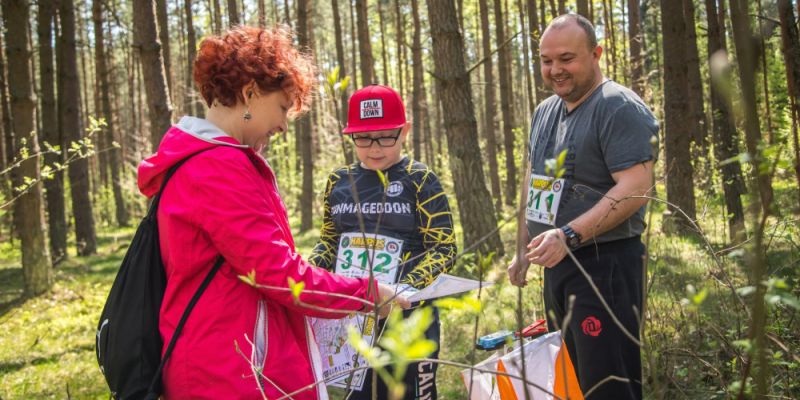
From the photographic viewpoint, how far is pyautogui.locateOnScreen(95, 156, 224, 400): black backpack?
1721 mm

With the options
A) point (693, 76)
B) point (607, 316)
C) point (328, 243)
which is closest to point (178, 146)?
point (328, 243)

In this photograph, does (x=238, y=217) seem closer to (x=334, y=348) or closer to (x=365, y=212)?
(x=334, y=348)

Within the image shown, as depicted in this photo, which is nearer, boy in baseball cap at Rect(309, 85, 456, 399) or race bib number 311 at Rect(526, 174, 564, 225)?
race bib number 311 at Rect(526, 174, 564, 225)

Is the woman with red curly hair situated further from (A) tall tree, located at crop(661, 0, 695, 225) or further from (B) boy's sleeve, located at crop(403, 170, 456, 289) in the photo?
(A) tall tree, located at crop(661, 0, 695, 225)

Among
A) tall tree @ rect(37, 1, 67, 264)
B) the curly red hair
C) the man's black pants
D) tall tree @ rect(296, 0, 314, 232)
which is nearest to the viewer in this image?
the curly red hair

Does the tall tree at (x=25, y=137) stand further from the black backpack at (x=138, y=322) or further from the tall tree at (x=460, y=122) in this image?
the black backpack at (x=138, y=322)

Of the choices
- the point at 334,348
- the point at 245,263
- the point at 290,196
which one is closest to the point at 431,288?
the point at 334,348

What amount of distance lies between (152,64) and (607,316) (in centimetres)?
588

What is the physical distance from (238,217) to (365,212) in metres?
1.29

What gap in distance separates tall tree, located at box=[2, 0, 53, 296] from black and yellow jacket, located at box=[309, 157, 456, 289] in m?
6.41

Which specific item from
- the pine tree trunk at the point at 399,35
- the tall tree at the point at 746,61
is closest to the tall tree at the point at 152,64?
the tall tree at the point at 746,61

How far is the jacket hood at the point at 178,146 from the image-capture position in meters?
1.79

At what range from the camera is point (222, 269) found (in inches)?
70.1

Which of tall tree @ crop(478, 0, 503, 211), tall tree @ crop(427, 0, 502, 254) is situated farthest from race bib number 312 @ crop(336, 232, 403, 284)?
tall tree @ crop(478, 0, 503, 211)
